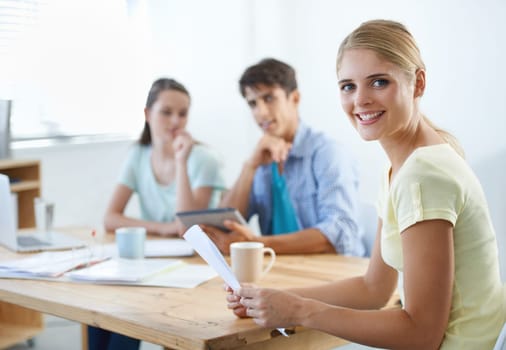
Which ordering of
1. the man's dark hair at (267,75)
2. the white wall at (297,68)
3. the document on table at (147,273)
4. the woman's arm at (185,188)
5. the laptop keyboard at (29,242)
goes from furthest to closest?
the white wall at (297,68)
the woman's arm at (185,188)
the man's dark hair at (267,75)
the laptop keyboard at (29,242)
the document on table at (147,273)

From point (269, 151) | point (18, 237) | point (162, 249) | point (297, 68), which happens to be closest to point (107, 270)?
point (162, 249)

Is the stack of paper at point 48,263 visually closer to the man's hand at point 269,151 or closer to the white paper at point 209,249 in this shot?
the white paper at point 209,249

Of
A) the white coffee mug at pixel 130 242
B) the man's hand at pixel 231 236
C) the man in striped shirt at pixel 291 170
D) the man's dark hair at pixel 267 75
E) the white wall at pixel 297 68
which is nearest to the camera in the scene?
the white coffee mug at pixel 130 242

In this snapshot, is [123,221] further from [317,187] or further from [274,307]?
[274,307]

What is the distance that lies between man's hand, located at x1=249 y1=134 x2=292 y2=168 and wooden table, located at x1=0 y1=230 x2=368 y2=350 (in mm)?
670

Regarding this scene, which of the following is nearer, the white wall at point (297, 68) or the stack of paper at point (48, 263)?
the stack of paper at point (48, 263)

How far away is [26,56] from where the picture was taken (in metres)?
4.19

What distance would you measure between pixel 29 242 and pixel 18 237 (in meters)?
0.10

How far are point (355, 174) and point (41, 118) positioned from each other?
2.26 m

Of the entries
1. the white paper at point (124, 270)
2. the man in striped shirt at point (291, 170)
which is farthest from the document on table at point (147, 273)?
the man in striped shirt at point (291, 170)

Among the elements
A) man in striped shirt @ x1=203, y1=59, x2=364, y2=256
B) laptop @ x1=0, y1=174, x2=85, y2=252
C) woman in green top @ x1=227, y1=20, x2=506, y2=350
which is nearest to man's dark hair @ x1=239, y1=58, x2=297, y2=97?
man in striped shirt @ x1=203, y1=59, x2=364, y2=256

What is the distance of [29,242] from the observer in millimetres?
2432

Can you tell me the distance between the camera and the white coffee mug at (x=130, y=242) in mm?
2158

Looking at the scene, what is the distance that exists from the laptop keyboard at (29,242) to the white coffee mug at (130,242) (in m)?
0.37
